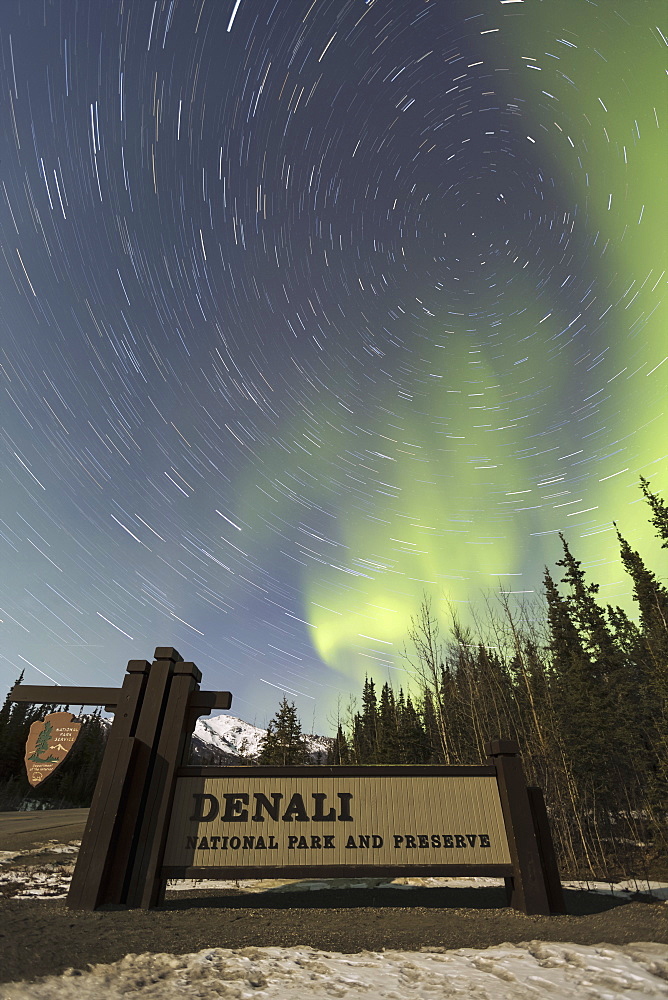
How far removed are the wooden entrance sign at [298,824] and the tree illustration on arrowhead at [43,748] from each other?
1758 millimetres

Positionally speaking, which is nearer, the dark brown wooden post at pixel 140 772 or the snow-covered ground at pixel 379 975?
the snow-covered ground at pixel 379 975

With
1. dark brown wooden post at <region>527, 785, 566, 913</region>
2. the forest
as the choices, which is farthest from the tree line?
dark brown wooden post at <region>527, 785, 566, 913</region>

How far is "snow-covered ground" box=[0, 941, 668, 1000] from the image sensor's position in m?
4.33

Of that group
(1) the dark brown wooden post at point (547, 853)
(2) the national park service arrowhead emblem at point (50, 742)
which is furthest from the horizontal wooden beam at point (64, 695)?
(1) the dark brown wooden post at point (547, 853)

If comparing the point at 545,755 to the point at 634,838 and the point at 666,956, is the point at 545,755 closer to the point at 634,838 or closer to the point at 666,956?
the point at 634,838

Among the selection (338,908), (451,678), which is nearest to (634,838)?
(451,678)

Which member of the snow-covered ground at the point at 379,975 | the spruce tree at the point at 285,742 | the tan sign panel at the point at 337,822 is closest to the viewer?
the snow-covered ground at the point at 379,975

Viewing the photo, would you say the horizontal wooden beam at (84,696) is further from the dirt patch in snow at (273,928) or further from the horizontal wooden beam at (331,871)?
the dirt patch in snow at (273,928)

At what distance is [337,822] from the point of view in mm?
8359

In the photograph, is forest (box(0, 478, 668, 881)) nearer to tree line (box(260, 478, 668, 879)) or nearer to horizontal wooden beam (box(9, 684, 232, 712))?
tree line (box(260, 478, 668, 879))

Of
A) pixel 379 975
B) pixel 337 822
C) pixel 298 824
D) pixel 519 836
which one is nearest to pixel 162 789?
pixel 298 824

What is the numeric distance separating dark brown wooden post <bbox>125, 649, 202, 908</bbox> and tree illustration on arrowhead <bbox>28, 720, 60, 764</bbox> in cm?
246

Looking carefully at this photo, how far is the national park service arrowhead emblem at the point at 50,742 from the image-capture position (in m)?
9.56

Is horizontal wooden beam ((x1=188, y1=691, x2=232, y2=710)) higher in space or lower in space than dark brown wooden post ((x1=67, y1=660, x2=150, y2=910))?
higher
